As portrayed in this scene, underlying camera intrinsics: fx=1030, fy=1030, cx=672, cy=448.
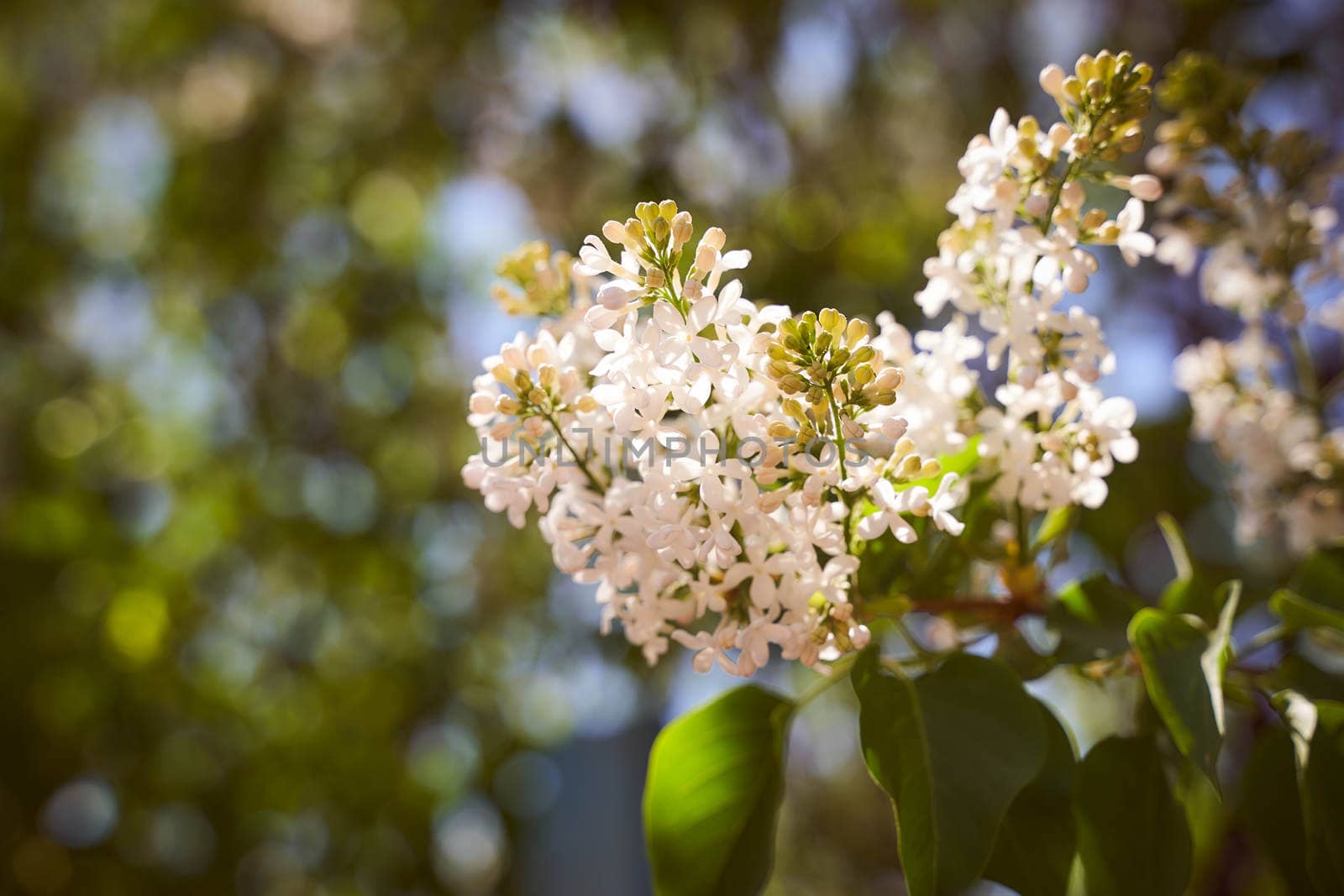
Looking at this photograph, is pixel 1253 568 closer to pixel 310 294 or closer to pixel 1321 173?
pixel 1321 173

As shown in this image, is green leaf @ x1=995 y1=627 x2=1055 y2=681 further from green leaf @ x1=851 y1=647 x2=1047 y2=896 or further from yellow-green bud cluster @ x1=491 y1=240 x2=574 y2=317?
yellow-green bud cluster @ x1=491 y1=240 x2=574 y2=317

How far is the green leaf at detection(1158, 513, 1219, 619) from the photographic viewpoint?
55 cm

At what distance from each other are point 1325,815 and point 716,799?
27 centimetres

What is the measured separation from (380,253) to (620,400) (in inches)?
96.7

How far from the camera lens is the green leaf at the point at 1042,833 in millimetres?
452

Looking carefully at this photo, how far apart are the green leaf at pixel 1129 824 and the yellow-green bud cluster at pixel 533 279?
359 millimetres

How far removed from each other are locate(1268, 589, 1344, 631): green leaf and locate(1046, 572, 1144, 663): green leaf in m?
0.06

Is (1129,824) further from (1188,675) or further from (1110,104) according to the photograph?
(1110,104)

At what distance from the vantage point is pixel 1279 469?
0.69m

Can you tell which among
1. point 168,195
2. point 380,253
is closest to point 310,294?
point 380,253

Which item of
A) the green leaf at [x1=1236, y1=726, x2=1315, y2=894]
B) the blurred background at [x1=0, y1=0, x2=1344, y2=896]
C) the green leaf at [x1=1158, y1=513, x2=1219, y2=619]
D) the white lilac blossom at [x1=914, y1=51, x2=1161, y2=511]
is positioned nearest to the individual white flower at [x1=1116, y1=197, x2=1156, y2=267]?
the white lilac blossom at [x1=914, y1=51, x2=1161, y2=511]

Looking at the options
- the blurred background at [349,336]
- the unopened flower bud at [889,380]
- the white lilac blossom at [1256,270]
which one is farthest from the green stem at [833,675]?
the blurred background at [349,336]

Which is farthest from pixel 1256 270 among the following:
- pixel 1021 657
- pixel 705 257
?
pixel 705 257

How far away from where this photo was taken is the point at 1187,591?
56 cm
